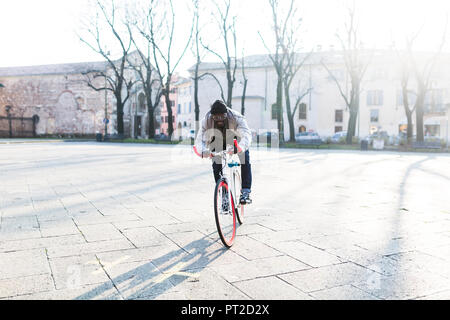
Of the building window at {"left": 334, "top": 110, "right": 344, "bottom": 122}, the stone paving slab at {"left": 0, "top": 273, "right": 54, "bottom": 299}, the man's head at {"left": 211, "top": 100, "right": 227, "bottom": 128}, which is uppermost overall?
the building window at {"left": 334, "top": 110, "right": 344, "bottom": 122}

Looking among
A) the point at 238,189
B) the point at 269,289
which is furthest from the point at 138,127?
the point at 269,289

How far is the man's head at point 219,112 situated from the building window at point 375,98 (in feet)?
156

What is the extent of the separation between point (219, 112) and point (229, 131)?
1.09ft

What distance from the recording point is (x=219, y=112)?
13.5 feet

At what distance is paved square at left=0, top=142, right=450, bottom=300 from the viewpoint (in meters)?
2.98

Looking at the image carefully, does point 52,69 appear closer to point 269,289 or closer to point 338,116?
point 338,116

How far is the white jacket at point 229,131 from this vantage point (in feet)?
14.3

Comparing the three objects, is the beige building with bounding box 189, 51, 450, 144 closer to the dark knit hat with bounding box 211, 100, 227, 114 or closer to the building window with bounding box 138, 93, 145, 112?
the building window with bounding box 138, 93, 145, 112

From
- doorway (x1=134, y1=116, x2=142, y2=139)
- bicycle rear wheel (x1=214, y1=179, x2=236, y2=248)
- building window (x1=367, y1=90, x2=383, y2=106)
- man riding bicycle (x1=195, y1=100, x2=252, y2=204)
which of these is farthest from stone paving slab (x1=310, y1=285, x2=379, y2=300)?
doorway (x1=134, y1=116, x2=142, y2=139)

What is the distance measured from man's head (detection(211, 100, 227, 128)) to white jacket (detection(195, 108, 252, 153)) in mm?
97

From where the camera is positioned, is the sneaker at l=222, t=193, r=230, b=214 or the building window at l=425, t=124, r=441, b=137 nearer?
the sneaker at l=222, t=193, r=230, b=214

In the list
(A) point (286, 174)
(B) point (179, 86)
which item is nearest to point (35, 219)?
(A) point (286, 174)

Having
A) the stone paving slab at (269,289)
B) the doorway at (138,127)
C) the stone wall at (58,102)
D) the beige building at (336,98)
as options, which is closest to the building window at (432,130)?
the beige building at (336,98)

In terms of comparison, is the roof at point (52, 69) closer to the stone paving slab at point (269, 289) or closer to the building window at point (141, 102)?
the building window at point (141, 102)
